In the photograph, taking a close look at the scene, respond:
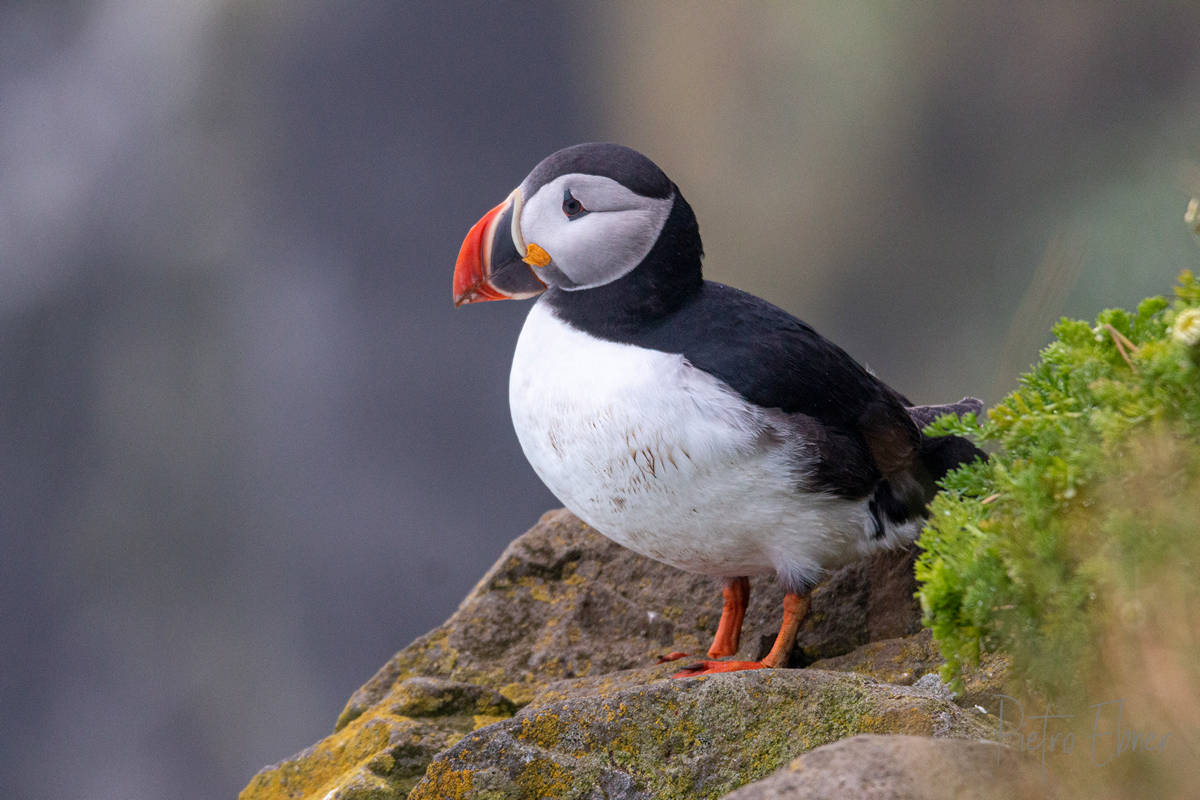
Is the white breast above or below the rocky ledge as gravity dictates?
above

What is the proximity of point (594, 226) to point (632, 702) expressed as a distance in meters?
1.12

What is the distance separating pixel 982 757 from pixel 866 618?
1.47m

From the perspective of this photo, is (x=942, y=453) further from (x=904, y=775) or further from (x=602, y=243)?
(x=904, y=775)

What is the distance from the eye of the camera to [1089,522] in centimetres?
141

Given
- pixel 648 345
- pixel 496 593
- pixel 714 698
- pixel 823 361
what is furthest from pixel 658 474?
pixel 496 593

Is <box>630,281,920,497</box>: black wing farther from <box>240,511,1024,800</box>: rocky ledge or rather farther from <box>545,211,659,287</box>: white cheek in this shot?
<box>240,511,1024,800</box>: rocky ledge

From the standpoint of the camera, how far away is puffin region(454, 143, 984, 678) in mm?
2488

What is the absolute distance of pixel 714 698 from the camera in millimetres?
1933

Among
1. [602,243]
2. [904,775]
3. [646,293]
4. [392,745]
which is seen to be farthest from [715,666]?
[904,775]

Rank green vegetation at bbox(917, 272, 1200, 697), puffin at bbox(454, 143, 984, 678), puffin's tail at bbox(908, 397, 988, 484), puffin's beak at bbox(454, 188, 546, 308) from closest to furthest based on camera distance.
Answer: green vegetation at bbox(917, 272, 1200, 697) < puffin at bbox(454, 143, 984, 678) < puffin's beak at bbox(454, 188, 546, 308) < puffin's tail at bbox(908, 397, 988, 484)

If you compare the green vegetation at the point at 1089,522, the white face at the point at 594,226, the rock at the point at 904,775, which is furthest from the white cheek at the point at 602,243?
the rock at the point at 904,775

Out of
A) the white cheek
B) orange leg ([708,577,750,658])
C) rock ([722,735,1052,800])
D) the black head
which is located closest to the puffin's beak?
the black head

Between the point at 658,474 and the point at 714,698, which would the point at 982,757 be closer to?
the point at 714,698

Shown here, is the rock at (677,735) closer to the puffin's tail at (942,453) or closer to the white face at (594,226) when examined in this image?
the puffin's tail at (942,453)
